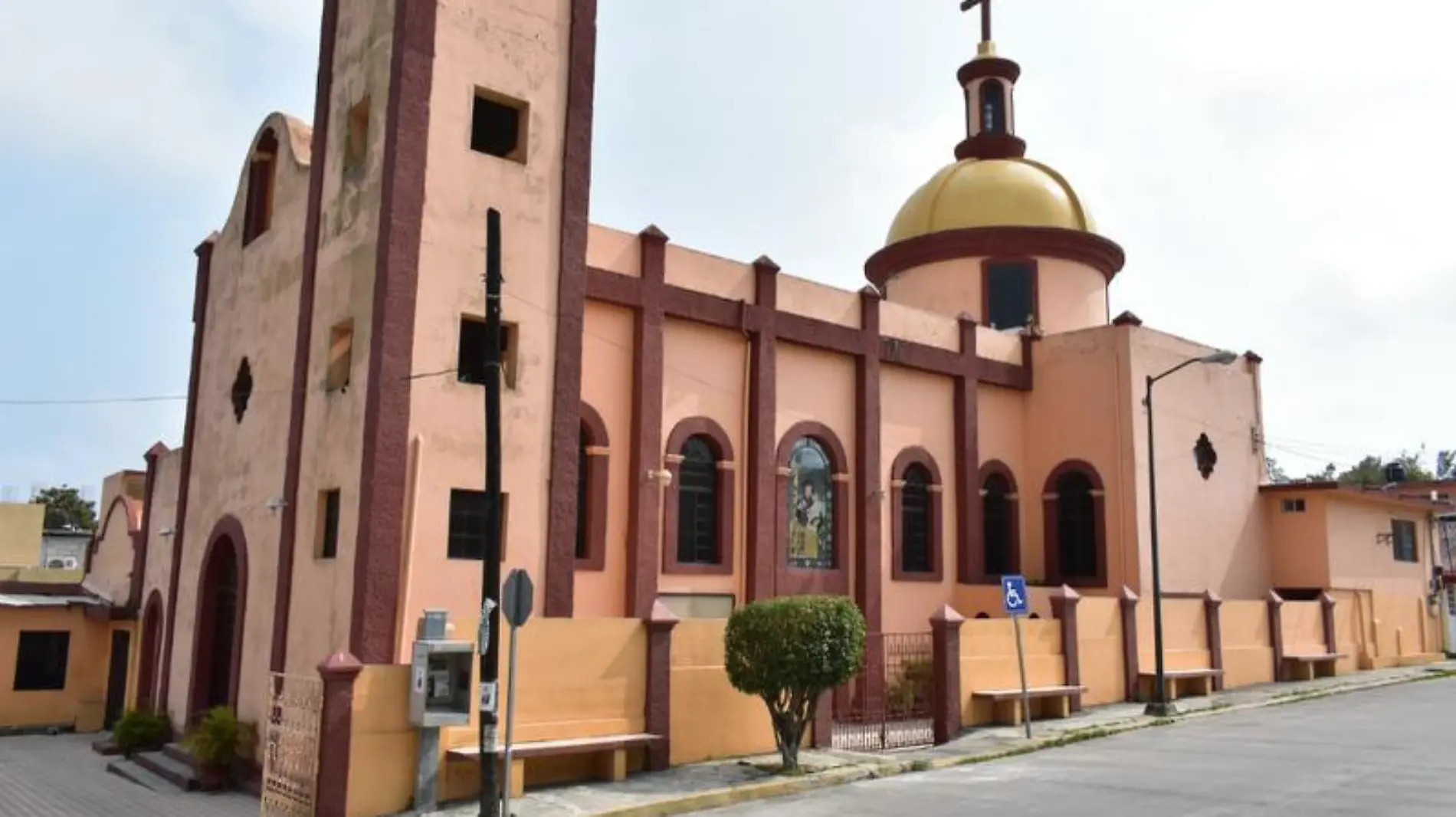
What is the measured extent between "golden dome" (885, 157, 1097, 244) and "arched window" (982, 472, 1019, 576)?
6994mm

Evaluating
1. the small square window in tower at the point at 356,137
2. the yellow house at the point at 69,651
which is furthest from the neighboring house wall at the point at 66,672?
the small square window in tower at the point at 356,137

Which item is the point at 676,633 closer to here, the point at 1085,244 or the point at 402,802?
the point at 402,802

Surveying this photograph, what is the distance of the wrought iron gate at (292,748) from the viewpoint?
39.6ft

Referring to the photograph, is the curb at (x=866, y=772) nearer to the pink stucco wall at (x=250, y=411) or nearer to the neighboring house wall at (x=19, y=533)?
the pink stucco wall at (x=250, y=411)

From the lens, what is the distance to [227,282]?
2003 cm

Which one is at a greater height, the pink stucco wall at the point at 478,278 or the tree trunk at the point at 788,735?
the pink stucco wall at the point at 478,278

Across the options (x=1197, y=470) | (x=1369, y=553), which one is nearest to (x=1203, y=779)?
(x=1197, y=470)

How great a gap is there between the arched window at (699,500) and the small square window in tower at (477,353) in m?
4.27

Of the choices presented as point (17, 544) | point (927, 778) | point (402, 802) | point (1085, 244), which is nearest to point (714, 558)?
point (927, 778)

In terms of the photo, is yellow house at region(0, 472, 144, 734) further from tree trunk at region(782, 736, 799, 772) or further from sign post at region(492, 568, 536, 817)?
sign post at region(492, 568, 536, 817)

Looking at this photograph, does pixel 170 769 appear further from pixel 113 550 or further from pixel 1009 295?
pixel 1009 295

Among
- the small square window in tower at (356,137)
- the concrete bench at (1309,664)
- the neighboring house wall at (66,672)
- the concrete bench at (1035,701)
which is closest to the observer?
the small square window in tower at (356,137)

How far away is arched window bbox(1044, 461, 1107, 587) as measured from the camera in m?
24.5

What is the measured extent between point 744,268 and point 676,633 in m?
7.86
